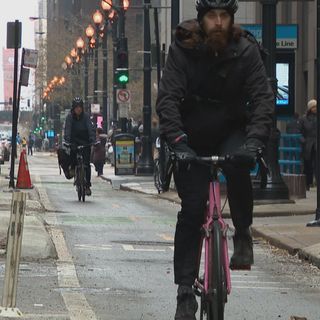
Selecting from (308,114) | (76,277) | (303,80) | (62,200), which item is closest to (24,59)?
(62,200)

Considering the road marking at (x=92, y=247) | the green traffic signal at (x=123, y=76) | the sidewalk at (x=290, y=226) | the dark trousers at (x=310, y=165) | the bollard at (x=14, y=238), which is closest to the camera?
the bollard at (x=14, y=238)

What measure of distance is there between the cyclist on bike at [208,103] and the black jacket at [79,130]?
553 inches

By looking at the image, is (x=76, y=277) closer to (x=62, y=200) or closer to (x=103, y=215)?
(x=103, y=215)

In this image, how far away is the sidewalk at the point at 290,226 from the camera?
39.1ft

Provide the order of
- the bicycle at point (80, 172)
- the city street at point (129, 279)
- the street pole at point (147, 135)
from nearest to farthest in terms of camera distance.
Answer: the city street at point (129, 279), the bicycle at point (80, 172), the street pole at point (147, 135)

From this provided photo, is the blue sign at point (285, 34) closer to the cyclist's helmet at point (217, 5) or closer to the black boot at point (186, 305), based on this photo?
the cyclist's helmet at point (217, 5)

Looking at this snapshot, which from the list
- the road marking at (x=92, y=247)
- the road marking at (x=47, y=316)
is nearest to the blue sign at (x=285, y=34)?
the road marking at (x=92, y=247)

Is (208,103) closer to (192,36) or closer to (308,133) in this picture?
(192,36)

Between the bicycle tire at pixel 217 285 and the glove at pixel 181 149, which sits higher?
the glove at pixel 181 149

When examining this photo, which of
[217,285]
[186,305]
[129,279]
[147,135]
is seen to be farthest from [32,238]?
[147,135]

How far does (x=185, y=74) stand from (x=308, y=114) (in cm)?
1765

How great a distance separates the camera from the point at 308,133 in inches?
916

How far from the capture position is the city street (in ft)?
25.6

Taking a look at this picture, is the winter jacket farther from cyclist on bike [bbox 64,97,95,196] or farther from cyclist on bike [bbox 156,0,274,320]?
cyclist on bike [bbox 156,0,274,320]
